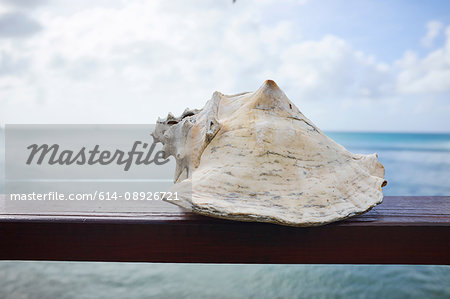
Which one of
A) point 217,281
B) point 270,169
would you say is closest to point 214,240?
point 270,169

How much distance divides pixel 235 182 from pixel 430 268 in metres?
2.28

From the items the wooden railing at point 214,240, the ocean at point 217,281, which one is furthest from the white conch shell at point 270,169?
the ocean at point 217,281

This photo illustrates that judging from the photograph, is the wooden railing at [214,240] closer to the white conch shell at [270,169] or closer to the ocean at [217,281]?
the white conch shell at [270,169]

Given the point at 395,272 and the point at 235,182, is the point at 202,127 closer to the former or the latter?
the point at 235,182

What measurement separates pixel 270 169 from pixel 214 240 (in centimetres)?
27

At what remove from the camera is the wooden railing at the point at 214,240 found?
98cm

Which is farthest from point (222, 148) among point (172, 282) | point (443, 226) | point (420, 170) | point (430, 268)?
point (420, 170)

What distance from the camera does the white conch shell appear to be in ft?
2.79

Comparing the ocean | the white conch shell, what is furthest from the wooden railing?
the ocean

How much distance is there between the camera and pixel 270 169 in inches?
37.0

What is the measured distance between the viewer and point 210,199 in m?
0.85

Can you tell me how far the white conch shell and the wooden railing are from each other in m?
0.11

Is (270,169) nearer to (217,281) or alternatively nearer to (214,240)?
(214,240)

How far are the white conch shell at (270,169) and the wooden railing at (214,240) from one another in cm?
11
